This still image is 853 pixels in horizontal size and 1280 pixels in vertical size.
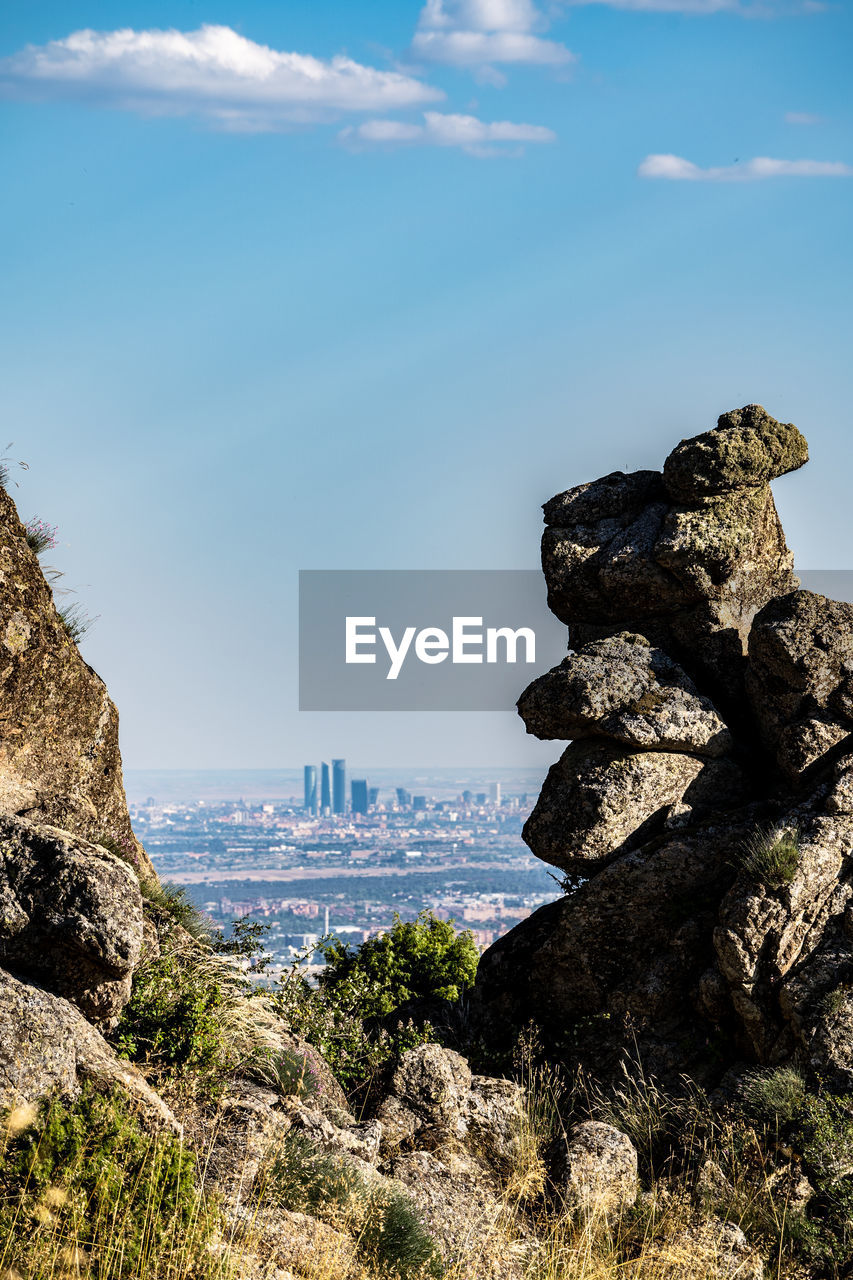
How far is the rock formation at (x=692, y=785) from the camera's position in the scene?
11484mm

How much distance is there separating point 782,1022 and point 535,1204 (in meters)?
3.05

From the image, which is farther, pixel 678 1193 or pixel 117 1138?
pixel 678 1193

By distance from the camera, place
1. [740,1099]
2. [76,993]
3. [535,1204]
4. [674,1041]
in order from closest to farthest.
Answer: [76,993] < [535,1204] < [740,1099] < [674,1041]

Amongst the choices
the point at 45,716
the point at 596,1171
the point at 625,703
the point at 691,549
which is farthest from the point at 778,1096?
the point at 45,716

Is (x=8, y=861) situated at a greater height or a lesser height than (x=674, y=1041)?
greater

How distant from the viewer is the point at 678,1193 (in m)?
9.87

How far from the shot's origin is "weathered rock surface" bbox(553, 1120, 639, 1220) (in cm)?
966

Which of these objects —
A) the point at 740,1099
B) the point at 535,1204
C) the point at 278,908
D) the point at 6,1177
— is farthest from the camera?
the point at 278,908

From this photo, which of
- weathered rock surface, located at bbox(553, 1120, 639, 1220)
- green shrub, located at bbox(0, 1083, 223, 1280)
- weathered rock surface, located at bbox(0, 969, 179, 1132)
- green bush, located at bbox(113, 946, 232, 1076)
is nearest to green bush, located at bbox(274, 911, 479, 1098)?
weathered rock surface, located at bbox(553, 1120, 639, 1220)

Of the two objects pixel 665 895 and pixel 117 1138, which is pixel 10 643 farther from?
pixel 665 895

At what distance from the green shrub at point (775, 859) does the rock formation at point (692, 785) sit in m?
0.02

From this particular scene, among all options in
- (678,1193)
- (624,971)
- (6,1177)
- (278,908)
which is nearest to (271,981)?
(624,971)

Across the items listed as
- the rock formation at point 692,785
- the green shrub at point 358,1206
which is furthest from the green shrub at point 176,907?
the rock formation at point 692,785

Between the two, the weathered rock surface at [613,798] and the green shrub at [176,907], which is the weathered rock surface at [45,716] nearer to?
the green shrub at [176,907]
